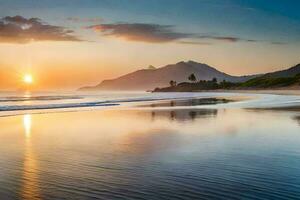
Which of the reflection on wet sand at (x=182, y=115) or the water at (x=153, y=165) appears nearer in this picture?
the water at (x=153, y=165)

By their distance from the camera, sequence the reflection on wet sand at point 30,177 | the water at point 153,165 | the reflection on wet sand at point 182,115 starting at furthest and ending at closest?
the reflection on wet sand at point 182,115, the water at point 153,165, the reflection on wet sand at point 30,177

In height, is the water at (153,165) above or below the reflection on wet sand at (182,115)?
below

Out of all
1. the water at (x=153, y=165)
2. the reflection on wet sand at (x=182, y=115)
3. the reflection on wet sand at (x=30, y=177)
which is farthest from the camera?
the reflection on wet sand at (x=182, y=115)

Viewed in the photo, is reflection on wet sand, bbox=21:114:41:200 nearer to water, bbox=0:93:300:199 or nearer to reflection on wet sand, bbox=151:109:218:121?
water, bbox=0:93:300:199

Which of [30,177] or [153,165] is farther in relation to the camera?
[153,165]

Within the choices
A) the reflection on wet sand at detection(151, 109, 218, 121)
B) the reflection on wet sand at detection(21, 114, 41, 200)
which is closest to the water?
the reflection on wet sand at detection(21, 114, 41, 200)

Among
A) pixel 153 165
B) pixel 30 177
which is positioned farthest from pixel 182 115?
pixel 30 177

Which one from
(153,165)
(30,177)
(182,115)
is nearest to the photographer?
(30,177)

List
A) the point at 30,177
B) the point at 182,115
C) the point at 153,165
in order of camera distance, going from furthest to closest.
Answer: the point at 182,115
the point at 153,165
the point at 30,177

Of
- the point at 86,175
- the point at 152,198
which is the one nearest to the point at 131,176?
the point at 86,175

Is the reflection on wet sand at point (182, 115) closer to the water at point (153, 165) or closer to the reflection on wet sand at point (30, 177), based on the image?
the water at point (153, 165)

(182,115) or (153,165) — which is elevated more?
(182,115)

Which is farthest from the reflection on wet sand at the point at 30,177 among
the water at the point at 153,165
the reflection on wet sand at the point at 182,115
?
the reflection on wet sand at the point at 182,115

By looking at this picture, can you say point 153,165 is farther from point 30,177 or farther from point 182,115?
point 182,115
